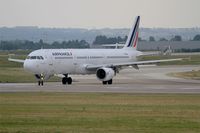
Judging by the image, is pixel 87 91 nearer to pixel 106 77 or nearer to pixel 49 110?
pixel 106 77

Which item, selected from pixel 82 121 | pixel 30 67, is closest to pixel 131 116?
pixel 82 121

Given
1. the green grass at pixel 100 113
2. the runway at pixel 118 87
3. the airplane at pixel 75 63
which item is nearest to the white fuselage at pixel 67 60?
the airplane at pixel 75 63

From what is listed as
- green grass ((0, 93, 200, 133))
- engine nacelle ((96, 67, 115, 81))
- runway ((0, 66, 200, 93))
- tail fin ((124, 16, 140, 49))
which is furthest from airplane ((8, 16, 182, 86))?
green grass ((0, 93, 200, 133))

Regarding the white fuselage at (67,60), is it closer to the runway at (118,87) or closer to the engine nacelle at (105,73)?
the runway at (118,87)

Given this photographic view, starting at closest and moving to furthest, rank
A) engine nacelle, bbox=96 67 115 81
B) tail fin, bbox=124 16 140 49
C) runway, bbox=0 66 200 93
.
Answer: runway, bbox=0 66 200 93
engine nacelle, bbox=96 67 115 81
tail fin, bbox=124 16 140 49

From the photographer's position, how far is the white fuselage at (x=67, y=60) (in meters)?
68.0

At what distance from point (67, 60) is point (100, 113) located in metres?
33.6

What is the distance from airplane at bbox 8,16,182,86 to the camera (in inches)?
2685

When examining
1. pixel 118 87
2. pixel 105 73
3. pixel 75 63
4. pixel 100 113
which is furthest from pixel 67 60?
pixel 100 113

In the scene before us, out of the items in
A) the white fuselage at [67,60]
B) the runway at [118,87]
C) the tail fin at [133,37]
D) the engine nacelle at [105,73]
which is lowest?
the runway at [118,87]

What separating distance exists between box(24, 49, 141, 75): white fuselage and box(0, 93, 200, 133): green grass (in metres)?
16.7

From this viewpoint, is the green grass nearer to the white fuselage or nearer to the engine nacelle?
the white fuselage

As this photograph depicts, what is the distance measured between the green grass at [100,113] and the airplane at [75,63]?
1688cm

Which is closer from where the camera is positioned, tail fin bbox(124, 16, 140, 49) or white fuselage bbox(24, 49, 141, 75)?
white fuselage bbox(24, 49, 141, 75)
